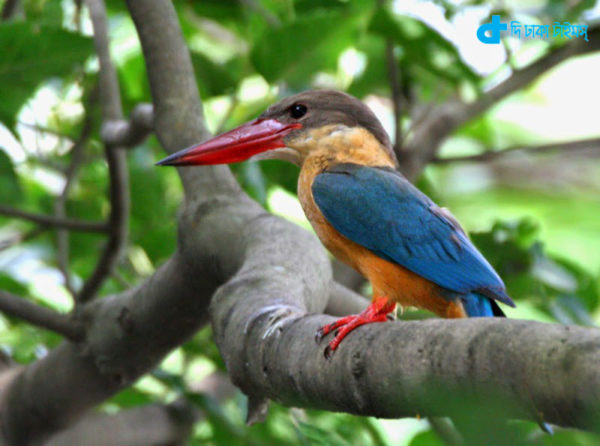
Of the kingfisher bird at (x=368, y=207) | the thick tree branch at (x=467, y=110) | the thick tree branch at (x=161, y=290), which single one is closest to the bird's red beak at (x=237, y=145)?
the kingfisher bird at (x=368, y=207)

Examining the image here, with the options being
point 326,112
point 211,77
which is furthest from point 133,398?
point 326,112

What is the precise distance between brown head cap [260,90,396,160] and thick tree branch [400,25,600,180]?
93 cm

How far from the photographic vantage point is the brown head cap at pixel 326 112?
2244 millimetres

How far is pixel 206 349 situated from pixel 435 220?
1.17 metres

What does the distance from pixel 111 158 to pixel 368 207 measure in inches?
46.1

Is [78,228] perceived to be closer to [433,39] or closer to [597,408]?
[433,39]

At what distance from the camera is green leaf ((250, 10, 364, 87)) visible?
280cm

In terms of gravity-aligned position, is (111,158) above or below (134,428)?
above

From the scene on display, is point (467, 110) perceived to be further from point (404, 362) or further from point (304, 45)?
point (404, 362)

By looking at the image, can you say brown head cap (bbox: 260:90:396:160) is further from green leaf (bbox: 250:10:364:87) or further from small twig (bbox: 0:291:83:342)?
small twig (bbox: 0:291:83:342)

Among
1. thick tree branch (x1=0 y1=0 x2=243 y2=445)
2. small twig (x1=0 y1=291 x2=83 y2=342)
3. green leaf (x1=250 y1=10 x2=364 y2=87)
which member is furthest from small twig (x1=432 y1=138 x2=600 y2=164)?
small twig (x1=0 y1=291 x2=83 y2=342)

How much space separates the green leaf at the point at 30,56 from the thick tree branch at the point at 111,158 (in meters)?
0.15

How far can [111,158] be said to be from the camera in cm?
282

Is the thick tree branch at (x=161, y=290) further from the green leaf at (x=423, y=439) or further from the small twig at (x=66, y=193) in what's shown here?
the green leaf at (x=423, y=439)
